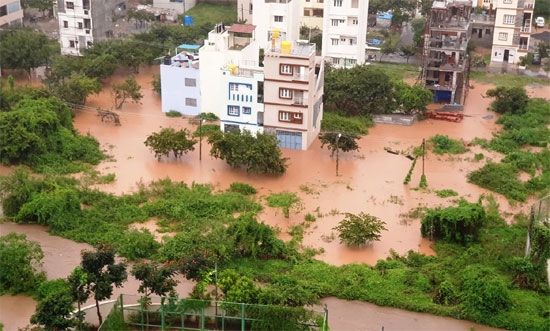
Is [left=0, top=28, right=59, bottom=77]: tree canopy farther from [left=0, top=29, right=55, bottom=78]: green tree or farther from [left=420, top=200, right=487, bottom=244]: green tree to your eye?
[left=420, top=200, right=487, bottom=244]: green tree

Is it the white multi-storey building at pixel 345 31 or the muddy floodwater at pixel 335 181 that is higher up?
the white multi-storey building at pixel 345 31

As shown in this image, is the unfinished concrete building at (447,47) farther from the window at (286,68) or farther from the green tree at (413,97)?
the window at (286,68)

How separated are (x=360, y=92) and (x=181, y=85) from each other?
28.7ft

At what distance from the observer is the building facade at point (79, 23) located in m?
45.7

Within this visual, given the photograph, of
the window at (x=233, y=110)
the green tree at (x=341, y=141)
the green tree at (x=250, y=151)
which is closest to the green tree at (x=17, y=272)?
the green tree at (x=250, y=151)

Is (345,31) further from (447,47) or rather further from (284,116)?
(284,116)

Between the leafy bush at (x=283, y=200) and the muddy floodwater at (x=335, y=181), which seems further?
the leafy bush at (x=283, y=200)

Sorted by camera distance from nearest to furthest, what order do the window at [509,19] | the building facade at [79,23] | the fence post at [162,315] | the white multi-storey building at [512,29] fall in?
1. the fence post at [162,315]
2. the building facade at [79,23]
3. the white multi-storey building at [512,29]
4. the window at [509,19]

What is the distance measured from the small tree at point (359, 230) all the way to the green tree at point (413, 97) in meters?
12.6

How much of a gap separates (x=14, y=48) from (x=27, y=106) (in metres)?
9.10

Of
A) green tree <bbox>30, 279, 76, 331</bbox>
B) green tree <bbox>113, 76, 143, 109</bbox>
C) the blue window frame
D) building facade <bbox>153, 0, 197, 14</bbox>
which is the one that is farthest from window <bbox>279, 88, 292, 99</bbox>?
building facade <bbox>153, 0, 197, 14</bbox>

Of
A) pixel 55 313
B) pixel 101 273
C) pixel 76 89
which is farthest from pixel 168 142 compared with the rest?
pixel 55 313

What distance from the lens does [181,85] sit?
38.5 metres

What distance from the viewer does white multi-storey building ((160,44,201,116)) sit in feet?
125
